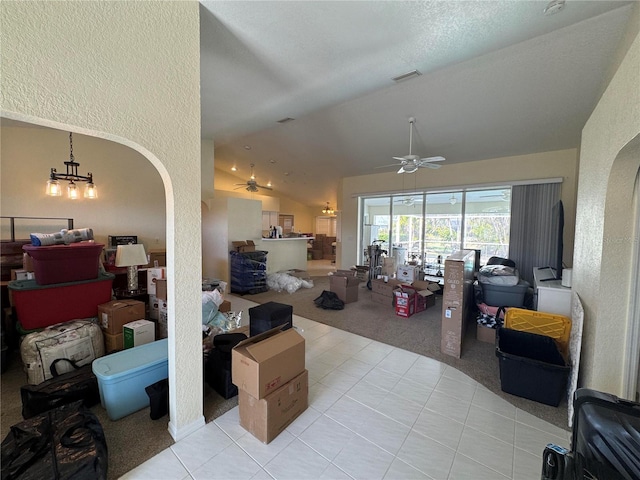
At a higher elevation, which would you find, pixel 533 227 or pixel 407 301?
pixel 533 227

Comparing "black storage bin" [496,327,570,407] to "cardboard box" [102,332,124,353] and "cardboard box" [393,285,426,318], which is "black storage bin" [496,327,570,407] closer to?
"cardboard box" [393,285,426,318]

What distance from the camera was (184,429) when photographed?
5.69ft

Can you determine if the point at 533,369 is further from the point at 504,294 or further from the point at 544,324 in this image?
the point at 504,294

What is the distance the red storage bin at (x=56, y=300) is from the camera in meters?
2.30

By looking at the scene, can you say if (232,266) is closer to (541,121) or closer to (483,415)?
(483,415)

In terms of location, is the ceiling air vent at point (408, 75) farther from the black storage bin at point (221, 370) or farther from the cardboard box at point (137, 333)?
the cardboard box at point (137, 333)

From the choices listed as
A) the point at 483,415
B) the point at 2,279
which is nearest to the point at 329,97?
the point at 483,415

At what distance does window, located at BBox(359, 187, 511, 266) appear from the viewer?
557 cm

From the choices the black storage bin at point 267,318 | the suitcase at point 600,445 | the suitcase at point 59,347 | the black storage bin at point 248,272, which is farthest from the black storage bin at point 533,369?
the black storage bin at point 248,272

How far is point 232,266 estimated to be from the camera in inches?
225

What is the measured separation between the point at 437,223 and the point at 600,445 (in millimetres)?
5926

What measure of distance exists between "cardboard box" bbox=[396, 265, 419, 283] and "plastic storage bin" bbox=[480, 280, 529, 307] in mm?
2204

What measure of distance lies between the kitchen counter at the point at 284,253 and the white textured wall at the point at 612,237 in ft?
19.1

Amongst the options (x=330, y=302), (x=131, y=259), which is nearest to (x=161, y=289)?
(x=131, y=259)
